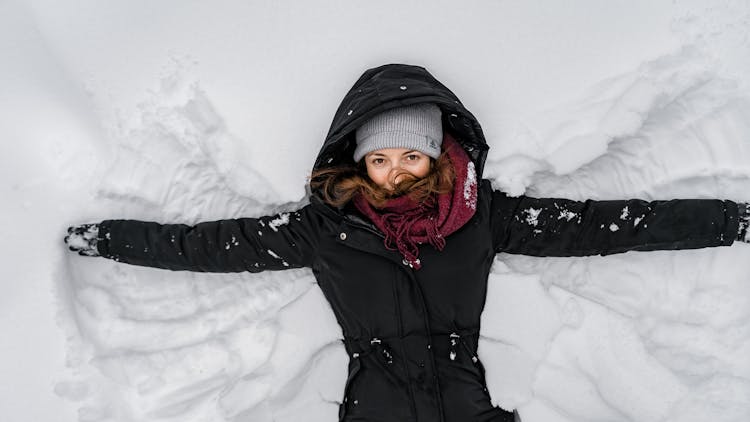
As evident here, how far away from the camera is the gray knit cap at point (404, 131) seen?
1897 mm

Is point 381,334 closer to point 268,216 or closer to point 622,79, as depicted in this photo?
point 268,216

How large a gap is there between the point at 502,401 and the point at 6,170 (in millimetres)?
1896

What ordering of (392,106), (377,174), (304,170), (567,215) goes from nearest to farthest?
(392,106) → (377,174) → (567,215) → (304,170)

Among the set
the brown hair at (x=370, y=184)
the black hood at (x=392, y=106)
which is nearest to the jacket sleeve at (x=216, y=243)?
the brown hair at (x=370, y=184)

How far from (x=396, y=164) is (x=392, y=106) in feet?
0.61

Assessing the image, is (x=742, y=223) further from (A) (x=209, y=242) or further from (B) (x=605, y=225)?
(A) (x=209, y=242)

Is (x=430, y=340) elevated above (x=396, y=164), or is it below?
below

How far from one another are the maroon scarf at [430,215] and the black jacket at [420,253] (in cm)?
4

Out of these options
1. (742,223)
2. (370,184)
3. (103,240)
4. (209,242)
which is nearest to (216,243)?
(209,242)

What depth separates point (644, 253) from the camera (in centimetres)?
231

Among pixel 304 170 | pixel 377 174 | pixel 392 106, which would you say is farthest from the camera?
pixel 304 170

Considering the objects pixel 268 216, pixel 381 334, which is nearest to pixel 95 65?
pixel 268 216

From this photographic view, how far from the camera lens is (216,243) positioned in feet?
6.85

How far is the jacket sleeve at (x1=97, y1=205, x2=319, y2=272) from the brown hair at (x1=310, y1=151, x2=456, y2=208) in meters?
0.14
